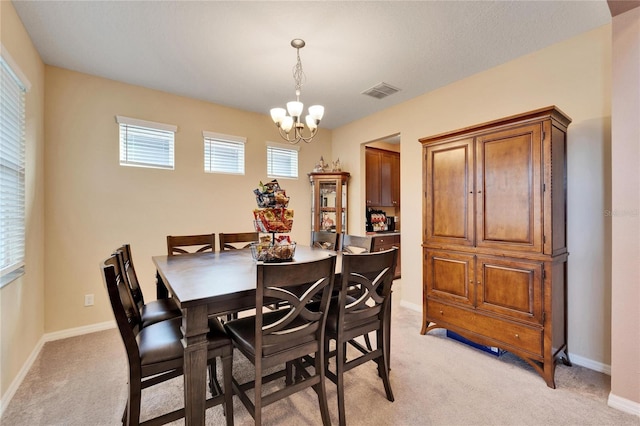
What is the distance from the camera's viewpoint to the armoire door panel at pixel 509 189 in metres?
2.20

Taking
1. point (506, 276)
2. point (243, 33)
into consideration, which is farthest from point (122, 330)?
point (506, 276)

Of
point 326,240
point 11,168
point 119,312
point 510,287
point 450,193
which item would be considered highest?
point 11,168

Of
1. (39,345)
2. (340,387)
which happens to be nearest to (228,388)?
(340,387)

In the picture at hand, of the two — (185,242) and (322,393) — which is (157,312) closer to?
(185,242)

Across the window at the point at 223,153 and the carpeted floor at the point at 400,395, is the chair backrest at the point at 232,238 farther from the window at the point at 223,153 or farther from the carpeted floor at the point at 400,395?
the window at the point at 223,153

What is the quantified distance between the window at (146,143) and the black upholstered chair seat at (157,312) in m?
1.96

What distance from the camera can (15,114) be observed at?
2170mm

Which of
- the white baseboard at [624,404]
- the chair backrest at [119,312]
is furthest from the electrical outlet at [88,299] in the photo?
the white baseboard at [624,404]

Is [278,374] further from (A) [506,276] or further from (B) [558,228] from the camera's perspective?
(B) [558,228]

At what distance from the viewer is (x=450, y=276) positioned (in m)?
2.72

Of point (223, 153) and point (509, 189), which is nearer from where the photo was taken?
point (509, 189)

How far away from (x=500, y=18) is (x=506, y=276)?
2.03 meters

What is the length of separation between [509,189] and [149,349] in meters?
2.73

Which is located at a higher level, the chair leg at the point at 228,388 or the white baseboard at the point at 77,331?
the chair leg at the point at 228,388
